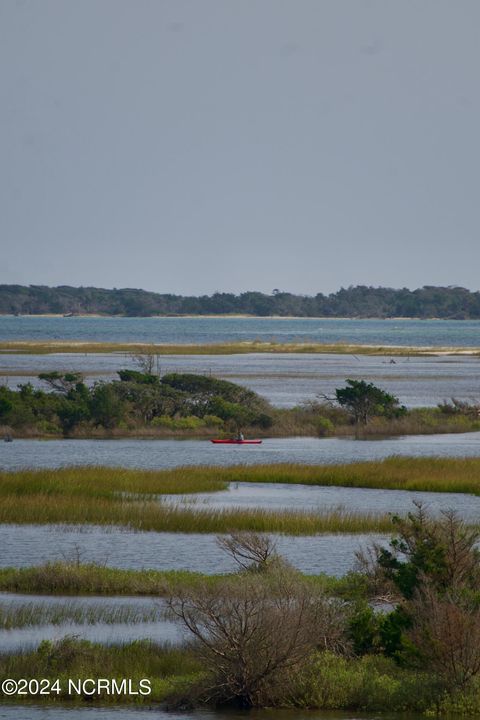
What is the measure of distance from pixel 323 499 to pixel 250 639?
20566 millimetres

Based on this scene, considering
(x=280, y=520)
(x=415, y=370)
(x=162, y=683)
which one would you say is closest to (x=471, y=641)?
(x=162, y=683)

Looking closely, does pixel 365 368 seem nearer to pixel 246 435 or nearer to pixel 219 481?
pixel 246 435

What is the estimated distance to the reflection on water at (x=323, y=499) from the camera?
3344 centimetres

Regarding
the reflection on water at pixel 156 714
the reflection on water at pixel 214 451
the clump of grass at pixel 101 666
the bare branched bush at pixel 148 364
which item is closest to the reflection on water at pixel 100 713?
the reflection on water at pixel 156 714

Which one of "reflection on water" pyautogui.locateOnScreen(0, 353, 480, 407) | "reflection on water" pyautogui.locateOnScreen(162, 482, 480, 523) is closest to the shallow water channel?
"reflection on water" pyautogui.locateOnScreen(162, 482, 480, 523)

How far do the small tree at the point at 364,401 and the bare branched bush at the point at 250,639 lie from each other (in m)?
40.5

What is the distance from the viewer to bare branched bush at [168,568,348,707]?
15383 millimetres

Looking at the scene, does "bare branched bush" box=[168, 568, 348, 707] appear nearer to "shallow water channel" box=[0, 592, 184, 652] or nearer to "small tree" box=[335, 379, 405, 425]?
"shallow water channel" box=[0, 592, 184, 652]

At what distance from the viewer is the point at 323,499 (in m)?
35.8

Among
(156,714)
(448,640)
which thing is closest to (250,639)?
(156,714)

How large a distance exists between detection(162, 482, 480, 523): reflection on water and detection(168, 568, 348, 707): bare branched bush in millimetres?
15653

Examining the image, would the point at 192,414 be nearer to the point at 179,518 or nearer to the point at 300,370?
the point at 179,518

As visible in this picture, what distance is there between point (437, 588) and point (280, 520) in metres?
11.8

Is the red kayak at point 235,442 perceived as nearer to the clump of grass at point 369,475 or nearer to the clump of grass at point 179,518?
the clump of grass at point 369,475
